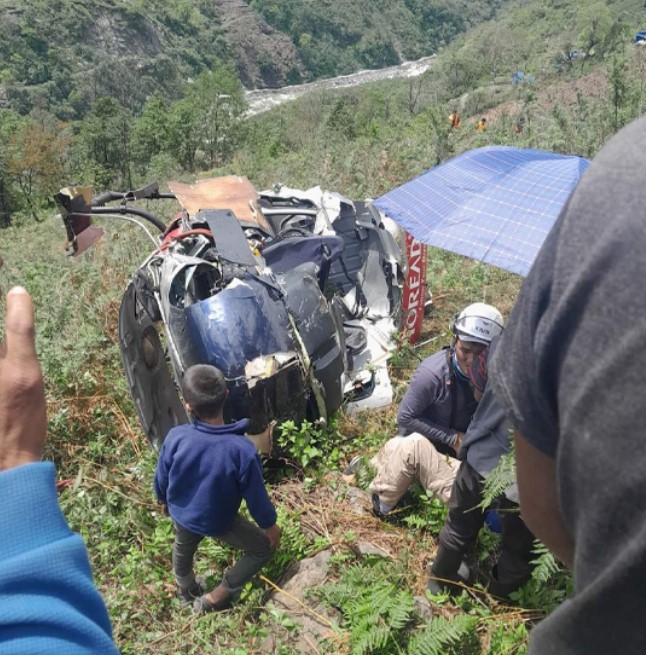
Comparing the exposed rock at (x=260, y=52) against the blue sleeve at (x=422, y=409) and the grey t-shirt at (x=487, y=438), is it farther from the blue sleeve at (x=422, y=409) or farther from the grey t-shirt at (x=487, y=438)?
the grey t-shirt at (x=487, y=438)

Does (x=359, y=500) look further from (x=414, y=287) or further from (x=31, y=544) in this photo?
(x=31, y=544)

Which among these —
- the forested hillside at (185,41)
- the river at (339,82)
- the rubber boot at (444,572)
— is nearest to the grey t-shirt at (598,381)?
→ the rubber boot at (444,572)

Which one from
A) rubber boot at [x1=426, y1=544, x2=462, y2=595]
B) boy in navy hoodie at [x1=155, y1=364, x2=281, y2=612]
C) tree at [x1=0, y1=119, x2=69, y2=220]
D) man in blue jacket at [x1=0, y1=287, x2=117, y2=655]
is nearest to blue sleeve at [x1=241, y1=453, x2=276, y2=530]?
boy in navy hoodie at [x1=155, y1=364, x2=281, y2=612]

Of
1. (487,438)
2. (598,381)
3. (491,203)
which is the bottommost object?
(487,438)

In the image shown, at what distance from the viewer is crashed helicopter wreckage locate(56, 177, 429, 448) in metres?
4.07

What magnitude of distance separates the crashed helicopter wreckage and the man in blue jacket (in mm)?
3111

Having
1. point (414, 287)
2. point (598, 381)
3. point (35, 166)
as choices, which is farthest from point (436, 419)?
point (35, 166)

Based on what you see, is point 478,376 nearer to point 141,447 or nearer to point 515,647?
point 515,647

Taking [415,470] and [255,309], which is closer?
[415,470]

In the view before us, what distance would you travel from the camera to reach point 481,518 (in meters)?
3.07

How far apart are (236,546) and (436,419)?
1.49 m

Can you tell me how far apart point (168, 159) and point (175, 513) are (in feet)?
101

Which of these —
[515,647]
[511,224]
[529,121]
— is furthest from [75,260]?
[529,121]

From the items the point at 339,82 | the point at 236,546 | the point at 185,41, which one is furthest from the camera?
the point at 185,41
